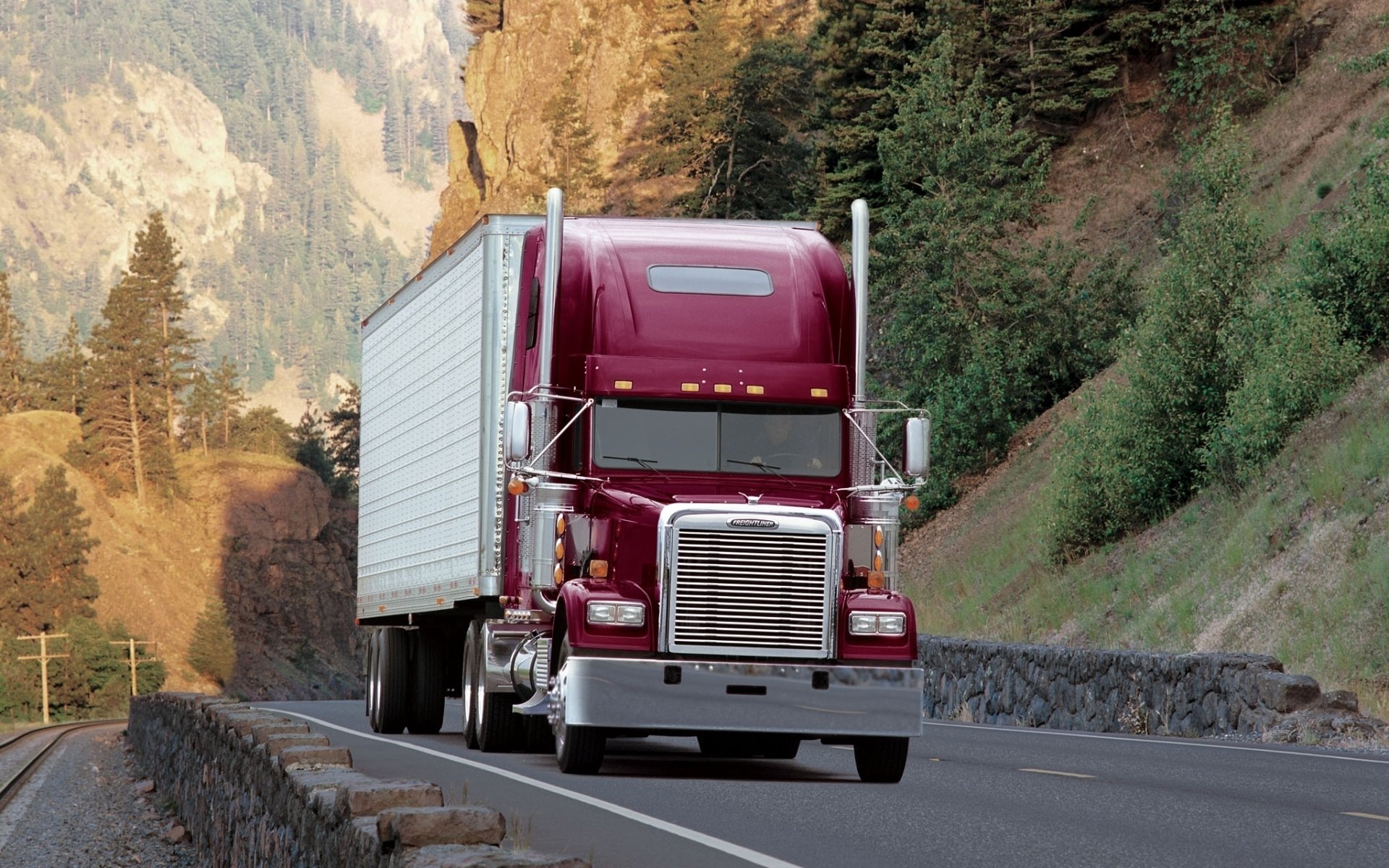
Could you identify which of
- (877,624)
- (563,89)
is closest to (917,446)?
(877,624)

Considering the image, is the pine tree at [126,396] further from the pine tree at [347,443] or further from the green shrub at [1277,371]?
the green shrub at [1277,371]

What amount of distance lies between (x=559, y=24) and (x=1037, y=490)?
231 feet

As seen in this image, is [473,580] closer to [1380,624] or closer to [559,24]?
[1380,624]

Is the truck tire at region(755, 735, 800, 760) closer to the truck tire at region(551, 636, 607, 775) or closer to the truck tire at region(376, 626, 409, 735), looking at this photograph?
the truck tire at region(551, 636, 607, 775)

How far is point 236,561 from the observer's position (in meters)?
119

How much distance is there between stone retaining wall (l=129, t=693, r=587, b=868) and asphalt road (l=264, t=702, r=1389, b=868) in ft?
3.78

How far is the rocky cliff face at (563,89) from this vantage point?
3752 inches

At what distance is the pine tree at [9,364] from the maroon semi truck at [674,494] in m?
129

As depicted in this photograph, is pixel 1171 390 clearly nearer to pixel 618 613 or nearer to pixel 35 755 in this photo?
pixel 618 613

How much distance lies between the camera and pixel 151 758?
Answer: 2694 cm

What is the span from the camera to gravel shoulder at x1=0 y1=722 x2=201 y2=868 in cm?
1836

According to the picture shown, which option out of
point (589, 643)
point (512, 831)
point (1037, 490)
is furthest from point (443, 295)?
point (1037, 490)

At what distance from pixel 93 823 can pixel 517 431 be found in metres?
11.4

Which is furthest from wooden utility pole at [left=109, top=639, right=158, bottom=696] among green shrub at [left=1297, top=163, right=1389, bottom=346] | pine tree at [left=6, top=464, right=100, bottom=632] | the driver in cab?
the driver in cab
